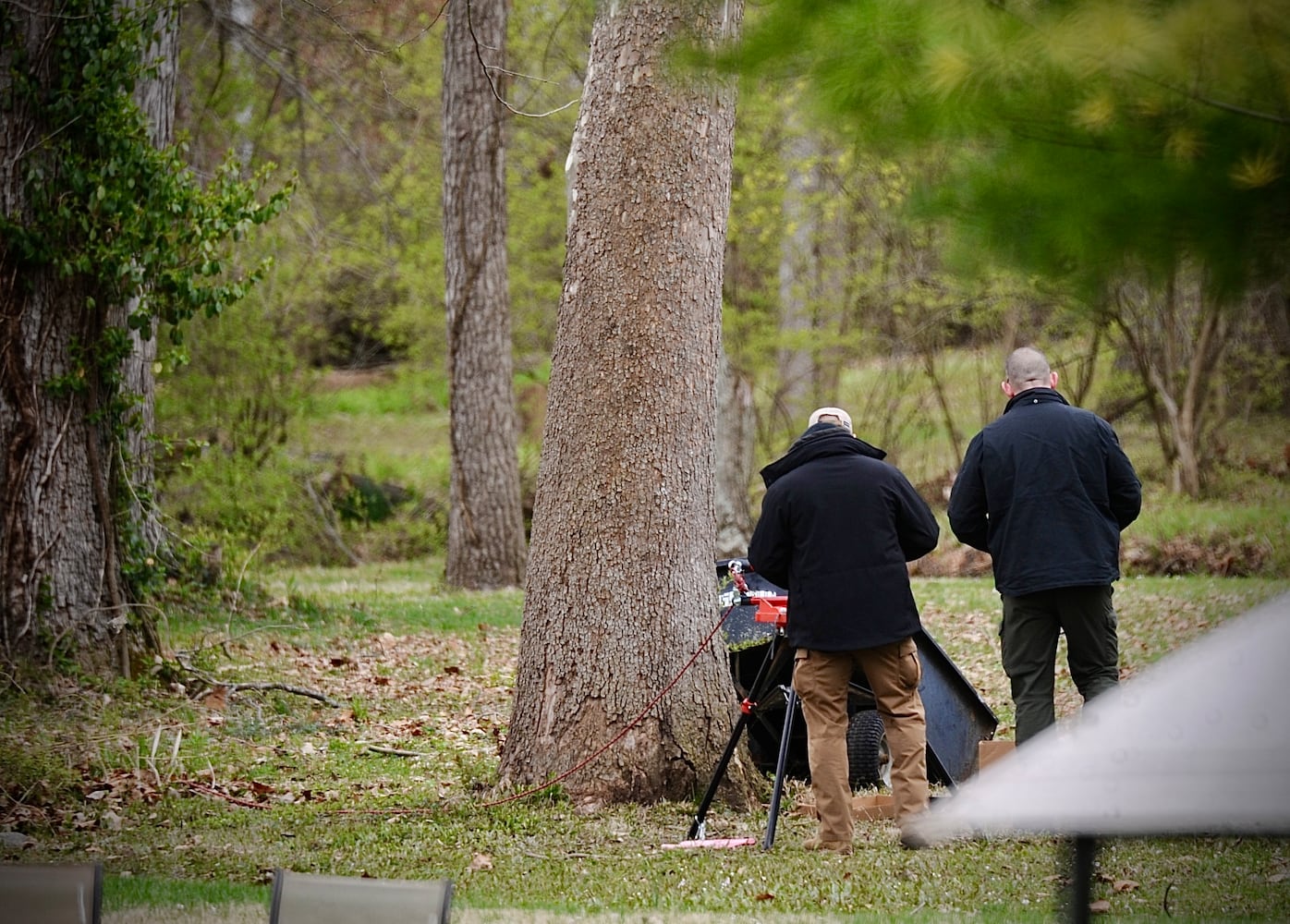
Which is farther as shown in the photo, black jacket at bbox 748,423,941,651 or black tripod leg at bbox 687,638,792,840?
black tripod leg at bbox 687,638,792,840

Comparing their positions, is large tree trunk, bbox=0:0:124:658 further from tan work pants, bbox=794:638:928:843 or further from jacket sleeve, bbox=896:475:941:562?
jacket sleeve, bbox=896:475:941:562

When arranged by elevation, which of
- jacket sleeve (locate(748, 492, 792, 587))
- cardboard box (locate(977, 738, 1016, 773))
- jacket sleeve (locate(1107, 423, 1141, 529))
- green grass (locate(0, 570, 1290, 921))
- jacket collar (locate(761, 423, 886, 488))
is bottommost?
green grass (locate(0, 570, 1290, 921))

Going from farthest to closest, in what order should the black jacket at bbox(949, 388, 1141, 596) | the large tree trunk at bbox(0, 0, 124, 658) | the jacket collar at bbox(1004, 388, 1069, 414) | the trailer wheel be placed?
the large tree trunk at bbox(0, 0, 124, 658) → the trailer wheel → the jacket collar at bbox(1004, 388, 1069, 414) → the black jacket at bbox(949, 388, 1141, 596)

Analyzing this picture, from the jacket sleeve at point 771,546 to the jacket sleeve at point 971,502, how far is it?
0.98 meters

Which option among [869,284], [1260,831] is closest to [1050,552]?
[1260,831]

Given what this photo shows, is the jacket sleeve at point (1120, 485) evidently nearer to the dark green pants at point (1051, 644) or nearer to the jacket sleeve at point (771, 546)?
the dark green pants at point (1051, 644)

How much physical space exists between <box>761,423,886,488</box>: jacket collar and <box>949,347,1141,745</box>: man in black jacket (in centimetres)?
62

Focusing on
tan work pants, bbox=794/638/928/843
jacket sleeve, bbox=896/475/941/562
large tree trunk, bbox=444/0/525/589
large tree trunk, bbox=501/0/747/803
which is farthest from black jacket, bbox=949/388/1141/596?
large tree trunk, bbox=444/0/525/589

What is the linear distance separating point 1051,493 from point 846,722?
1.50 metres

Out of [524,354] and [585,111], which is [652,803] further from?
[524,354]

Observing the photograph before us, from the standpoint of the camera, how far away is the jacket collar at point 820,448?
6.37m

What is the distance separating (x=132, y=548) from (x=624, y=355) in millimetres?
4743

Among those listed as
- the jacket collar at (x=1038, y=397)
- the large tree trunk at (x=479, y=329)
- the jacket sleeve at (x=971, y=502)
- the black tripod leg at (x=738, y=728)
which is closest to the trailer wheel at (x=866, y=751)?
the black tripod leg at (x=738, y=728)

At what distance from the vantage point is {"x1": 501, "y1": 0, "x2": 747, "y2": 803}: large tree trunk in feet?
23.2
